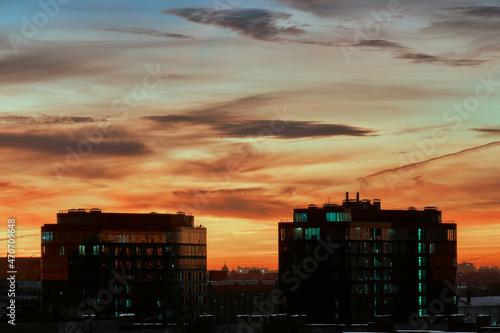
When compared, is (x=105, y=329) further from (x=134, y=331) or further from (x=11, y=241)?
(x=11, y=241)

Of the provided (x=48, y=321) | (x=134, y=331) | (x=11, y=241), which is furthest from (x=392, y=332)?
(x=11, y=241)

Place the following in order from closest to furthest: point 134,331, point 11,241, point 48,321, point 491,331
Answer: point 11,241 < point 491,331 < point 48,321 < point 134,331

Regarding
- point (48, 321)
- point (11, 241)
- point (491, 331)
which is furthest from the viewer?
point (48, 321)

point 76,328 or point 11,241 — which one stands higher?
point 11,241

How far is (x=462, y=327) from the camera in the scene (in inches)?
7525

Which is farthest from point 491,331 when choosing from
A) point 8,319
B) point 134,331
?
point 8,319

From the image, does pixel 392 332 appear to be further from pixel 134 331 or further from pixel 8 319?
pixel 8 319

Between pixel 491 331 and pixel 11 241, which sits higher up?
pixel 11 241

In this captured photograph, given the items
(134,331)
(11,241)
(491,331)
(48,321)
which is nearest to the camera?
(11,241)

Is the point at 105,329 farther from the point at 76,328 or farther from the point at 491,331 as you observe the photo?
the point at 491,331

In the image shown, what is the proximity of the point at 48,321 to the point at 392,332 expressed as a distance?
62702 mm

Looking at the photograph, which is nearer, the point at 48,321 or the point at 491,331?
the point at 491,331

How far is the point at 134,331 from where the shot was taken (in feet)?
633

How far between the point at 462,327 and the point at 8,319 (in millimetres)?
79985
